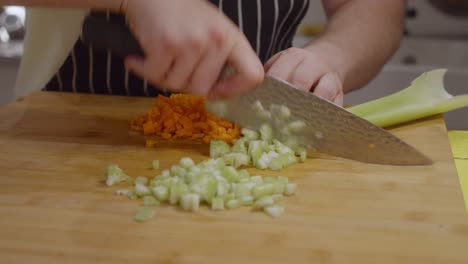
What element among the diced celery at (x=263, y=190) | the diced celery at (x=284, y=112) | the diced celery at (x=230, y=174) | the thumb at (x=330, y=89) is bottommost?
the diced celery at (x=263, y=190)

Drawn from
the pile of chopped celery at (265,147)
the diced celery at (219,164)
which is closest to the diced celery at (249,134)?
the pile of chopped celery at (265,147)

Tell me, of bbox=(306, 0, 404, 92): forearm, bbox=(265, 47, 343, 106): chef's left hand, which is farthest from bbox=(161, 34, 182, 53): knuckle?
bbox=(306, 0, 404, 92): forearm

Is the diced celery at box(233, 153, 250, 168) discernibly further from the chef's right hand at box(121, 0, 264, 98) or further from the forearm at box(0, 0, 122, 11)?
the forearm at box(0, 0, 122, 11)

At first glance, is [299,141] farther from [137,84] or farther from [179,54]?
[137,84]

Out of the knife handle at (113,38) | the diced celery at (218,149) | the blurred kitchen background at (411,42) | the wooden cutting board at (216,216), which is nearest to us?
the wooden cutting board at (216,216)

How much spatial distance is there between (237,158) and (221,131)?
14cm

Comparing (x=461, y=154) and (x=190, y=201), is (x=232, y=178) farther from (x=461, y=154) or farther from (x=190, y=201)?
(x=461, y=154)

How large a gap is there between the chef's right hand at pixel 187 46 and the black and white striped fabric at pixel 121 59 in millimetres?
464

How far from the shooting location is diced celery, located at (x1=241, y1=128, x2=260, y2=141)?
111 cm

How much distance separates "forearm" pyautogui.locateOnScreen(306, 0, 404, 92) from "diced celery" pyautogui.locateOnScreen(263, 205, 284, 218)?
0.61 metres

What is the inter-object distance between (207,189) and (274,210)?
0.34 ft

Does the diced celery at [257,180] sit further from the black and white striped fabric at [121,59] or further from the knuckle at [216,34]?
the black and white striped fabric at [121,59]

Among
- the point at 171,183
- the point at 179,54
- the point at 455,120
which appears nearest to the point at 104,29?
the point at 179,54

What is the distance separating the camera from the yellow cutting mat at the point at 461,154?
1011 mm
